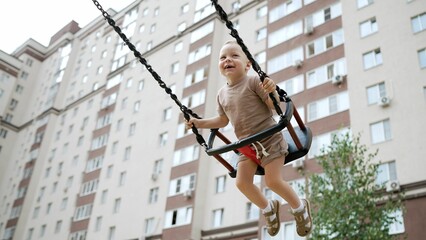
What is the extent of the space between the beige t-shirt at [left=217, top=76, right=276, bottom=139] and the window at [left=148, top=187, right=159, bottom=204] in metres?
33.0

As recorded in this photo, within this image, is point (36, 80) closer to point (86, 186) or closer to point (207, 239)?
point (86, 186)

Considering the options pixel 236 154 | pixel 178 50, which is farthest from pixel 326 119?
pixel 236 154

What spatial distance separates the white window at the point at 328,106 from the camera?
28822mm

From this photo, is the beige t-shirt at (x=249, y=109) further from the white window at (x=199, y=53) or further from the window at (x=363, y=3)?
the white window at (x=199, y=53)

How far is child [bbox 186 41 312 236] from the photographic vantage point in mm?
5250

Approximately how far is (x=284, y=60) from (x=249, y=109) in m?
29.8

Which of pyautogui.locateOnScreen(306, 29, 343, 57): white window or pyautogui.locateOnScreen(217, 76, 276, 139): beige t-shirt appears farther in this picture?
pyautogui.locateOnScreen(306, 29, 343, 57): white window

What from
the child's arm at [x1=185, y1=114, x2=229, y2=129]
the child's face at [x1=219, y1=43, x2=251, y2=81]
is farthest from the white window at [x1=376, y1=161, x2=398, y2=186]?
the child's face at [x1=219, y1=43, x2=251, y2=81]

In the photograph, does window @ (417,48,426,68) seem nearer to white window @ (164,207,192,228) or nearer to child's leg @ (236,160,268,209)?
white window @ (164,207,192,228)

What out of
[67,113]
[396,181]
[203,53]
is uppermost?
[67,113]

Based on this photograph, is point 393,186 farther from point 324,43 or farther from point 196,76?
point 196,76

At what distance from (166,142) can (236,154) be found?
3398cm

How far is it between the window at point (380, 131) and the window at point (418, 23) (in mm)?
5795

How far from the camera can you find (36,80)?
75938 mm
